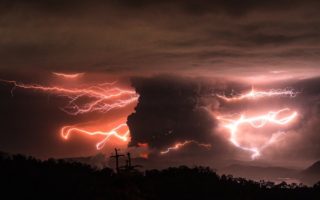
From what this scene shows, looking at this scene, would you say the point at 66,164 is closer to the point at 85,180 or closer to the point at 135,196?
the point at 85,180

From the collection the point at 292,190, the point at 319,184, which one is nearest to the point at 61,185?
the point at 292,190

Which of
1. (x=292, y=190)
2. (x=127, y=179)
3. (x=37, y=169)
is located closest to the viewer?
(x=127, y=179)

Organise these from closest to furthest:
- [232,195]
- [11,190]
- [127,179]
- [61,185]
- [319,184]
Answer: [127,179], [11,190], [61,185], [232,195], [319,184]

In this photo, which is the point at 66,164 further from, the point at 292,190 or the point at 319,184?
the point at 319,184

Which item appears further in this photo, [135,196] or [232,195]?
[232,195]

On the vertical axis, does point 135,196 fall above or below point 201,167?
below

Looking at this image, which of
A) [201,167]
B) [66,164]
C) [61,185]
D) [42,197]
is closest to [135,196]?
[42,197]
